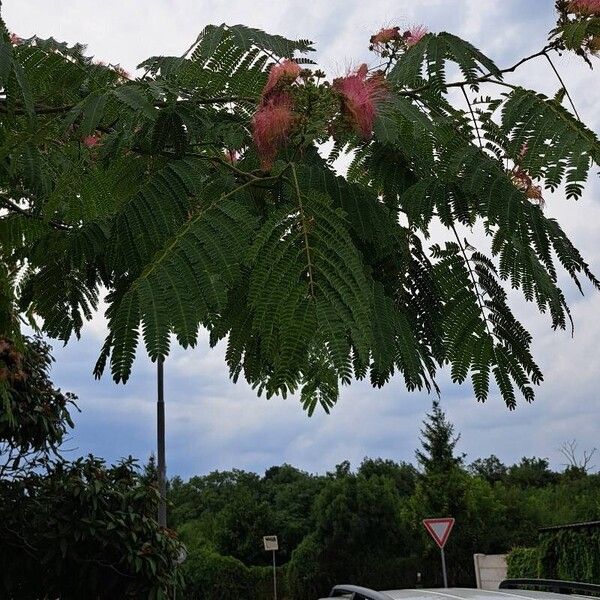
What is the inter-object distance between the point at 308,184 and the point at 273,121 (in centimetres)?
20

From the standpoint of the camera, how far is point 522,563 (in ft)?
52.5

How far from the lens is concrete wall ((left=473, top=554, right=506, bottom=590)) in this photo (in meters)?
22.6

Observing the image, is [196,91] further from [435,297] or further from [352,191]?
[435,297]

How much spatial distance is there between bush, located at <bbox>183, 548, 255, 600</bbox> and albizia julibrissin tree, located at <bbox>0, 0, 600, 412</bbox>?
99.6 ft

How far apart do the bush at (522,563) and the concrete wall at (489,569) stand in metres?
5.75

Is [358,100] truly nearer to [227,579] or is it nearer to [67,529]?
[67,529]

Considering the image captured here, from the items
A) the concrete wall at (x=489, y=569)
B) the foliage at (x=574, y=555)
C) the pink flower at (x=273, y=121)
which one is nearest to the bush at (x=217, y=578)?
the concrete wall at (x=489, y=569)

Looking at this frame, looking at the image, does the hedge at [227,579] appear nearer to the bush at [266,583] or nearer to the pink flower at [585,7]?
the bush at [266,583]

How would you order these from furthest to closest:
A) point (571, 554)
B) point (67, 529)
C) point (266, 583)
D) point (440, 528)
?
point (266, 583), point (440, 528), point (571, 554), point (67, 529)

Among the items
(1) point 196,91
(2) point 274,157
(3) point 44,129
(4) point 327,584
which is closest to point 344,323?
(2) point 274,157

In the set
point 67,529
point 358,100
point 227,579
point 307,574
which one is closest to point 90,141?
point 358,100

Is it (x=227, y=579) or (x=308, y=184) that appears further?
(x=227, y=579)

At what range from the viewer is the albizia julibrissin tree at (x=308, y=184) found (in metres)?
2.26

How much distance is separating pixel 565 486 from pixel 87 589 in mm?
33966
